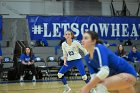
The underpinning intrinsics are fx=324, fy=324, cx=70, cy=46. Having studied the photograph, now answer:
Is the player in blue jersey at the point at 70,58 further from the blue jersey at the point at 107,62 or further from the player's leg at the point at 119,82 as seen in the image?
the player's leg at the point at 119,82

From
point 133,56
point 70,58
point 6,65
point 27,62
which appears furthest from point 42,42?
point 70,58

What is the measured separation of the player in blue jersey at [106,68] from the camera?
446cm

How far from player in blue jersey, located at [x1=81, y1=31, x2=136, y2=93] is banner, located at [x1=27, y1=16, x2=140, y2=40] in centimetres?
1220

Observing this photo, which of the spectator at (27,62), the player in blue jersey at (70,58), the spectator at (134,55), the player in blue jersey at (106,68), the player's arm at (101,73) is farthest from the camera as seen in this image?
the spectator at (134,55)

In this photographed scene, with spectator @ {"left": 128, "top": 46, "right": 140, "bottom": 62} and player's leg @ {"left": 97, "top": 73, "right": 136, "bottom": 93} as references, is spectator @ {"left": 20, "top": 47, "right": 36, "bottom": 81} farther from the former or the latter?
player's leg @ {"left": 97, "top": 73, "right": 136, "bottom": 93}

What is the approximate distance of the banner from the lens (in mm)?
Answer: 16969

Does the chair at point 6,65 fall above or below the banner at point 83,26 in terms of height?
below

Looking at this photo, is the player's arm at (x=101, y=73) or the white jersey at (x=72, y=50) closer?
the player's arm at (x=101, y=73)

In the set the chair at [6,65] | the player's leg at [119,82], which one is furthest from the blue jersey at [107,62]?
the chair at [6,65]

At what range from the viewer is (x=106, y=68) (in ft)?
14.6

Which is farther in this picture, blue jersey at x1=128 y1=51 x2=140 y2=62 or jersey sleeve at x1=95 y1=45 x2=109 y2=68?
blue jersey at x1=128 y1=51 x2=140 y2=62

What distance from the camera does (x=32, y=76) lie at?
49.0ft

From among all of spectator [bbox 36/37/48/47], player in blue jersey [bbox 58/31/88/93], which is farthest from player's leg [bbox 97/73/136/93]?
spectator [bbox 36/37/48/47]

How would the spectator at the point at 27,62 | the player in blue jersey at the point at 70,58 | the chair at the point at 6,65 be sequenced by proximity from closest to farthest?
1. the player in blue jersey at the point at 70,58
2. the spectator at the point at 27,62
3. the chair at the point at 6,65
